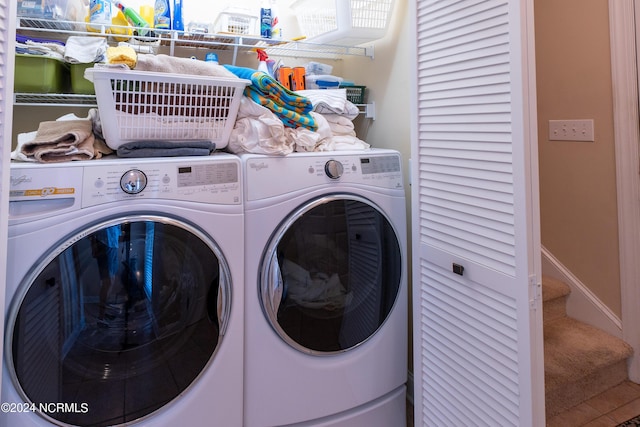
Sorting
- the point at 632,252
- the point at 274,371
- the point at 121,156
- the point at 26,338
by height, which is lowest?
the point at 274,371

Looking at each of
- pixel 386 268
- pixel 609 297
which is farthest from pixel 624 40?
pixel 386 268

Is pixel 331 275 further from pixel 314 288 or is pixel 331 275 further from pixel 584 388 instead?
pixel 584 388

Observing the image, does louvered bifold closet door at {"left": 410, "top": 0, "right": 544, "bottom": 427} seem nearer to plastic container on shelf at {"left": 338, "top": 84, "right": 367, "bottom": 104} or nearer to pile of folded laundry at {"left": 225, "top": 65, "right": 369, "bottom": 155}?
pile of folded laundry at {"left": 225, "top": 65, "right": 369, "bottom": 155}

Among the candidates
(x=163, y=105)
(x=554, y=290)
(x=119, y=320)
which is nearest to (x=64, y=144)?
(x=163, y=105)

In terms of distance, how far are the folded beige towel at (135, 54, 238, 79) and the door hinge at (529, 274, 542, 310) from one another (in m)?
1.14

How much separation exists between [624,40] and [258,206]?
189 cm

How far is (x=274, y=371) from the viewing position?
4.14ft

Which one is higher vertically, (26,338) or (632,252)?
(632,252)

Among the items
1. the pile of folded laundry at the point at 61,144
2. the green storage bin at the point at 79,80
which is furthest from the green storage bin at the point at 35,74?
the pile of folded laundry at the point at 61,144

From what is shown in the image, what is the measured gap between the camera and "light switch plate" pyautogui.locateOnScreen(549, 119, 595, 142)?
6.37 ft

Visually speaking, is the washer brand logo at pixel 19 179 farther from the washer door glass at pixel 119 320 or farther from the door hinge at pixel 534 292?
the door hinge at pixel 534 292

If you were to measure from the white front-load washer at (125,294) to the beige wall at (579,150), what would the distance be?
1823mm

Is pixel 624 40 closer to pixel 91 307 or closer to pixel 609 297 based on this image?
pixel 609 297

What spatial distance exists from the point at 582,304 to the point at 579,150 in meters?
0.83
